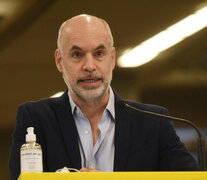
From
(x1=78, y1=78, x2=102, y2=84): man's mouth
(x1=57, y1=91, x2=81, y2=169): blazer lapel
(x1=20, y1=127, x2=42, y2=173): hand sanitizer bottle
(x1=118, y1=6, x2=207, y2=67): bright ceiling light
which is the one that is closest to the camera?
(x1=20, y1=127, x2=42, y2=173): hand sanitizer bottle

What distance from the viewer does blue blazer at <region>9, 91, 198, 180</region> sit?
2.47 meters

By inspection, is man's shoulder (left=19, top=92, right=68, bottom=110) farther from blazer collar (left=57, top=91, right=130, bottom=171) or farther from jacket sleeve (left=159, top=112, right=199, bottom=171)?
jacket sleeve (left=159, top=112, right=199, bottom=171)

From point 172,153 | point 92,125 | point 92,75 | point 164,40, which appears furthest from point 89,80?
point 164,40


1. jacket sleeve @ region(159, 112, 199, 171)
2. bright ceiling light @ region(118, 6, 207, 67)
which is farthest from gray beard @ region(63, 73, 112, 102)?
bright ceiling light @ region(118, 6, 207, 67)

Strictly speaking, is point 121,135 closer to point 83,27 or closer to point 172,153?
point 172,153

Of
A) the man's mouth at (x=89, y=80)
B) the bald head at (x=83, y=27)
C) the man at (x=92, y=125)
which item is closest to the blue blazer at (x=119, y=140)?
the man at (x=92, y=125)

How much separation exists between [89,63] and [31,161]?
1.91 feet

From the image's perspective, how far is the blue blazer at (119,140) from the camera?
247cm

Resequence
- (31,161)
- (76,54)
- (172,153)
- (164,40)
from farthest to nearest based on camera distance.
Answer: (164,40) < (76,54) < (172,153) < (31,161)

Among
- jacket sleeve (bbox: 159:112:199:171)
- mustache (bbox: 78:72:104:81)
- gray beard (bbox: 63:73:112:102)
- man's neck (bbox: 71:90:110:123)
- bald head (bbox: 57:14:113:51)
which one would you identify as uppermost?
bald head (bbox: 57:14:113:51)

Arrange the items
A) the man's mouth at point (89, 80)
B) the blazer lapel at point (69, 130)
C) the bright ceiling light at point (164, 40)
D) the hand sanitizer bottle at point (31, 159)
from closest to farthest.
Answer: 1. the hand sanitizer bottle at point (31, 159)
2. the blazer lapel at point (69, 130)
3. the man's mouth at point (89, 80)
4. the bright ceiling light at point (164, 40)

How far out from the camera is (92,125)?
2605 millimetres

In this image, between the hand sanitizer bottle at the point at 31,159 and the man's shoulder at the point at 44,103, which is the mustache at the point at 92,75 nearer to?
the man's shoulder at the point at 44,103

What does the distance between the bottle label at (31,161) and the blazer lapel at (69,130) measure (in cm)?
38
